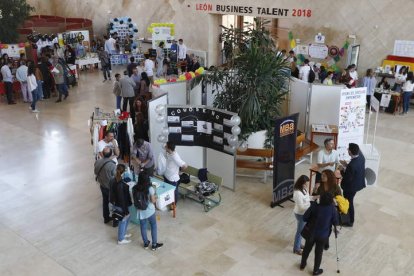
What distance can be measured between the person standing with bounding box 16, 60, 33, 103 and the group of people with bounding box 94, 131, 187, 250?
6892 millimetres

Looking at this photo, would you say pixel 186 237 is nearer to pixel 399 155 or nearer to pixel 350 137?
pixel 350 137

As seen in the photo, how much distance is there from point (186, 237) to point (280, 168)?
199 cm

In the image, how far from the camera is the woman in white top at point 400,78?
12.5m

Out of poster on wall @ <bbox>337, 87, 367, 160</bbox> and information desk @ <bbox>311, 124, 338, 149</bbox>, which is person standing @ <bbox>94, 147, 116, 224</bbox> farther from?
information desk @ <bbox>311, 124, 338, 149</bbox>

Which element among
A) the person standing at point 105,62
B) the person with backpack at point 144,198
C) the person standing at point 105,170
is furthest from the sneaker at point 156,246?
the person standing at point 105,62

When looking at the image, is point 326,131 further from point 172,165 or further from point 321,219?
point 321,219

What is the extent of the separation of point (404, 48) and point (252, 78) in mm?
6932

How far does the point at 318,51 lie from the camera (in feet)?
47.6

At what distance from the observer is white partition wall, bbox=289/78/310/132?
1004cm

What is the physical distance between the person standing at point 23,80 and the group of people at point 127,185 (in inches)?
271

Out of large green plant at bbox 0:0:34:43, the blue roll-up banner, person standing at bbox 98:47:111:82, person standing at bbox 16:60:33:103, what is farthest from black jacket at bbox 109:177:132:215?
large green plant at bbox 0:0:34:43

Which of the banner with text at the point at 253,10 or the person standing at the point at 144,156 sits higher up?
the banner with text at the point at 253,10

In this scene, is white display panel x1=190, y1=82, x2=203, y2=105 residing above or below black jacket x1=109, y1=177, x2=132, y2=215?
above

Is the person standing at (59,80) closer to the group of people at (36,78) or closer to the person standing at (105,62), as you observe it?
the group of people at (36,78)
